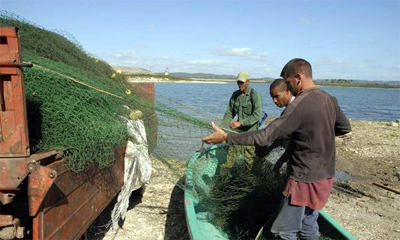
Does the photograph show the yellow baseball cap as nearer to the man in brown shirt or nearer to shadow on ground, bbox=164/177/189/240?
shadow on ground, bbox=164/177/189/240

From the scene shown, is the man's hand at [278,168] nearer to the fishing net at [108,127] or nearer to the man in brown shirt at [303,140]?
the fishing net at [108,127]

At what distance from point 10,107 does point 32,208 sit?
29.1 inches

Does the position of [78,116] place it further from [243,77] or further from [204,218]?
[243,77]

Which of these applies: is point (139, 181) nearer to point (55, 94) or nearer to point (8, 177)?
point (55, 94)

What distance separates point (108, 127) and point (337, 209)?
453 centimetres

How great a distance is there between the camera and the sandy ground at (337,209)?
4652 millimetres

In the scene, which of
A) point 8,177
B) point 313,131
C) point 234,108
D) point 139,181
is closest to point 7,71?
point 8,177

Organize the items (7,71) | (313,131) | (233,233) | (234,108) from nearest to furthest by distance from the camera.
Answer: (7,71) < (313,131) < (233,233) < (234,108)

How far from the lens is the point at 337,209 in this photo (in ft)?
19.6

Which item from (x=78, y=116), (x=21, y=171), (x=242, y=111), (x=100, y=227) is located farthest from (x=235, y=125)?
(x=21, y=171)

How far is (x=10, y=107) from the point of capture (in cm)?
240

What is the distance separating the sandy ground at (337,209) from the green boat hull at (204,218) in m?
0.50

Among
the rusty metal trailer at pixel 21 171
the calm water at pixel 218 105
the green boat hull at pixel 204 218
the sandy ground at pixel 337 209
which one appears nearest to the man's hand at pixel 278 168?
the green boat hull at pixel 204 218

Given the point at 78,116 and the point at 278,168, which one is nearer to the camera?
the point at 78,116
